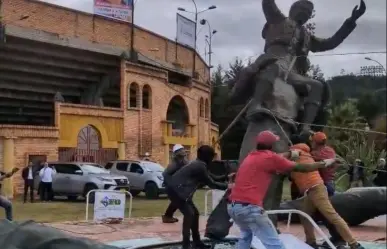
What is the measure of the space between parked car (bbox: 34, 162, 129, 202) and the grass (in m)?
0.21

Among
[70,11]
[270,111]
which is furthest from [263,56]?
[70,11]

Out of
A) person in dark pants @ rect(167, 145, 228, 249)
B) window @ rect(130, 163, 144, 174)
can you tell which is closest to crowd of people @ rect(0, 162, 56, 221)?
window @ rect(130, 163, 144, 174)

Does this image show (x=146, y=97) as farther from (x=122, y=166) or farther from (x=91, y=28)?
(x=91, y=28)

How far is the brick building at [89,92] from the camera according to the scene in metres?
10.3

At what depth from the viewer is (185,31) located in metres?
9.43

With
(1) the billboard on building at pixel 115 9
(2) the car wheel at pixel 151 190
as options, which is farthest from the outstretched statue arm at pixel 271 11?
(2) the car wheel at pixel 151 190

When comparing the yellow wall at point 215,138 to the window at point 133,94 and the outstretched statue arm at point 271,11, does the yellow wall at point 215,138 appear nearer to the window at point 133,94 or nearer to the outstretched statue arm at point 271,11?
the window at point 133,94

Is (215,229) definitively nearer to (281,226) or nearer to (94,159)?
(281,226)

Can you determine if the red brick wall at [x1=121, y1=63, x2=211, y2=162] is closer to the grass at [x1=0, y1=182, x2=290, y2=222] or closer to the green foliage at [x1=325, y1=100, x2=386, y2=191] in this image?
the grass at [x1=0, y1=182, x2=290, y2=222]

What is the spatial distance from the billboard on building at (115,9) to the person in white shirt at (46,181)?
7.25 ft

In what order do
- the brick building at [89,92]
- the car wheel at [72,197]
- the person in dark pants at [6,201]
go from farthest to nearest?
the car wheel at [72,197] < the brick building at [89,92] < the person in dark pants at [6,201]

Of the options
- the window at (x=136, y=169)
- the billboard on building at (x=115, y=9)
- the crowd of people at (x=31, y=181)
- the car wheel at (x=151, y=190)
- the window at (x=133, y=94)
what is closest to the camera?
the billboard on building at (x=115, y=9)

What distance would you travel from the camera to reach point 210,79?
9453mm

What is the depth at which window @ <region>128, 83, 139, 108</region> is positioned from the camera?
35.8ft
